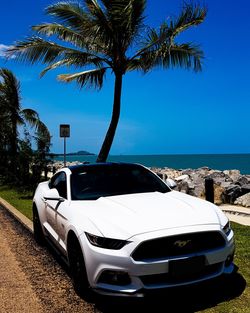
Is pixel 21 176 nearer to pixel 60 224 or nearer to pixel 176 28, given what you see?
pixel 176 28

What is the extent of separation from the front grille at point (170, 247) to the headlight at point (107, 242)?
18cm

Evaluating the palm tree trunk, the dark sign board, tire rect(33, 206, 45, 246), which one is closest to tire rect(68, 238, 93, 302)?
tire rect(33, 206, 45, 246)

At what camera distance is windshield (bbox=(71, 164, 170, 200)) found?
6219mm

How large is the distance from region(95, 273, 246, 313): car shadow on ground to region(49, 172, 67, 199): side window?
71.0 inches

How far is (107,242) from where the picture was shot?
4688 mm

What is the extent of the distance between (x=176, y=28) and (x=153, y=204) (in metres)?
9.47

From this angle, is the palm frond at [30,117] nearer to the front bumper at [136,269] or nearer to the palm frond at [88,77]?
the palm frond at [88,77]

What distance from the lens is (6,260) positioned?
7215 millimetres

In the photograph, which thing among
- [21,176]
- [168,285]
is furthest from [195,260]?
[21,176]

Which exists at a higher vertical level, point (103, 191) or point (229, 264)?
Answer: point (103, 191)

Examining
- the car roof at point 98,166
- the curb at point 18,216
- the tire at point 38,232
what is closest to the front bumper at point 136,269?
the car roof at point 98,166

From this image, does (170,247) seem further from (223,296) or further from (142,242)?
(223,296)

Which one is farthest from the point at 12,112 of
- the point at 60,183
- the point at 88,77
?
the point at 60,183

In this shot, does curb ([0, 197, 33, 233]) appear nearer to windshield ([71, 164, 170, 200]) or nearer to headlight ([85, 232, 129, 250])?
windshield ([71, 164, 170, 200])
